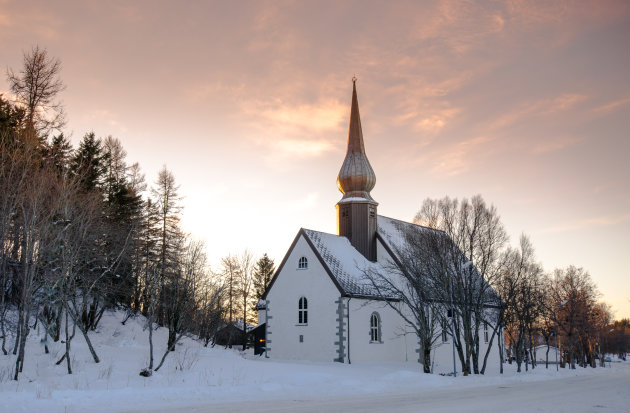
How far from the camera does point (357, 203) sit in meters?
41.8

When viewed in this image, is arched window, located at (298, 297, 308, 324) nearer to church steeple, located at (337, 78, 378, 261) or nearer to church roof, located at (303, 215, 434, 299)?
church roof, located at (303, 215, 434, 299)

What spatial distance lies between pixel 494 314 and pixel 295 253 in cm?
1835

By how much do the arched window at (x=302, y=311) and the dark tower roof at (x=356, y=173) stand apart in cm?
952

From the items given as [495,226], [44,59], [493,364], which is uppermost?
[44,59]

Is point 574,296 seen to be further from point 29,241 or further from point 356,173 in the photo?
point 29,241

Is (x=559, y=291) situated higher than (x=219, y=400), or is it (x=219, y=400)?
(x=559, y=291)

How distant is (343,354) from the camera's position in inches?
1348

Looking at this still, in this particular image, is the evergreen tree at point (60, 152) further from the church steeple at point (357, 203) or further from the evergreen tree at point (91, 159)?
the church steeple at point (357, 203)

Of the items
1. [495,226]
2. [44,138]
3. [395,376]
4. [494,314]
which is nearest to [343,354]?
[395,376]

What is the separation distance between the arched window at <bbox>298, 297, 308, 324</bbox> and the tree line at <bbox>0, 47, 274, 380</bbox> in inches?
227

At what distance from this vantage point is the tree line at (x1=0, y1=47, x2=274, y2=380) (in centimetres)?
2080

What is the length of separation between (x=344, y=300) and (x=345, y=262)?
406cm

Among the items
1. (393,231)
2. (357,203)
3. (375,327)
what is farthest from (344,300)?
(393,231)

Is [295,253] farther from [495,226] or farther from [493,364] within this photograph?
[493,364]
